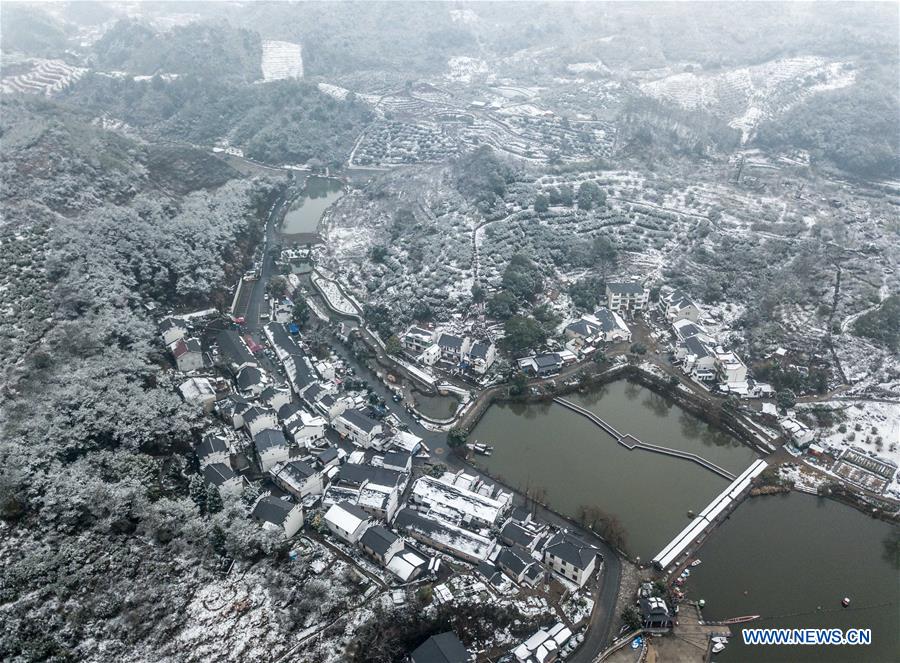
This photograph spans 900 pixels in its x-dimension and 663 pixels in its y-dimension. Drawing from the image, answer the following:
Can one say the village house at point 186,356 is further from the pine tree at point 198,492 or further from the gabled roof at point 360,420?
the gabled roof at point 360,420

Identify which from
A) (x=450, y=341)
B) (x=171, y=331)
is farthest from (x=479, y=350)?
(x=171, y=331)

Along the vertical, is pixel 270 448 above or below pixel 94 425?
below

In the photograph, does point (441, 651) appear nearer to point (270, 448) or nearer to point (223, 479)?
point (223, 479)

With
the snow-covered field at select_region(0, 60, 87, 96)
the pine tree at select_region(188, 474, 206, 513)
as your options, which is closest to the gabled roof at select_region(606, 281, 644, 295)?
the pine tree at select_region(188, 474, 206, 513)

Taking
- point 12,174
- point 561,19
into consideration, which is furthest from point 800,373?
point 561,19

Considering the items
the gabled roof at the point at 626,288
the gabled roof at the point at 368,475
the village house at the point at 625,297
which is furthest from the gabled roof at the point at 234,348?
the gabled roof at the point at 626,288

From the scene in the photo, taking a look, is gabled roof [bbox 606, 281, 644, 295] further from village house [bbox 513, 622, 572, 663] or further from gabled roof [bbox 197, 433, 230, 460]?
gabled roof [bbox 197, 433, 230, 460]
